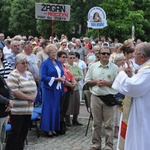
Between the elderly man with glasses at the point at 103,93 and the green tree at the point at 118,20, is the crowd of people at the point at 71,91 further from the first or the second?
the green tree at the point at 118,20

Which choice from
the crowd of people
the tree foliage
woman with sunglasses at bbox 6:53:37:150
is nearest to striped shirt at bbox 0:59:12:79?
the crowd of people

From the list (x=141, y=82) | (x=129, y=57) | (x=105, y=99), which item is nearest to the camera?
(x=141, y=82)

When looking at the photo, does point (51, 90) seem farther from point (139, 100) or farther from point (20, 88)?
point (139, 100)

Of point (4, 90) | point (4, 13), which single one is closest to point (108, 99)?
point (4, 90)

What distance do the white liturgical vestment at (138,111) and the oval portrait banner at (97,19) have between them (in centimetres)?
1184

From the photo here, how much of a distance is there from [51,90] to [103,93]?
1588 mm

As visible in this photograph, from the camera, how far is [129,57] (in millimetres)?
7477

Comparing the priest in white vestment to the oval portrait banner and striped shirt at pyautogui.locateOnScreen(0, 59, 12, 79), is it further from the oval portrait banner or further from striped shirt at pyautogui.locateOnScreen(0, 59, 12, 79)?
the oval portrait banner

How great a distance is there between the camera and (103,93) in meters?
6.79

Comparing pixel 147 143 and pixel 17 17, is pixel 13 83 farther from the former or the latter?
pixel 17 17

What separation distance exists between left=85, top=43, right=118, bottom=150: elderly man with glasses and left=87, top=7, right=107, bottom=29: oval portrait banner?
996cm

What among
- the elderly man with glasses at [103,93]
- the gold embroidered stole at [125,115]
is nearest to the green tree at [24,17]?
the elderly man with glasses at [103,93]

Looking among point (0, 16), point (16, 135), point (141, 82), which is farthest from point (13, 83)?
point (0, 16)

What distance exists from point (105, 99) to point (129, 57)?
1192mm
